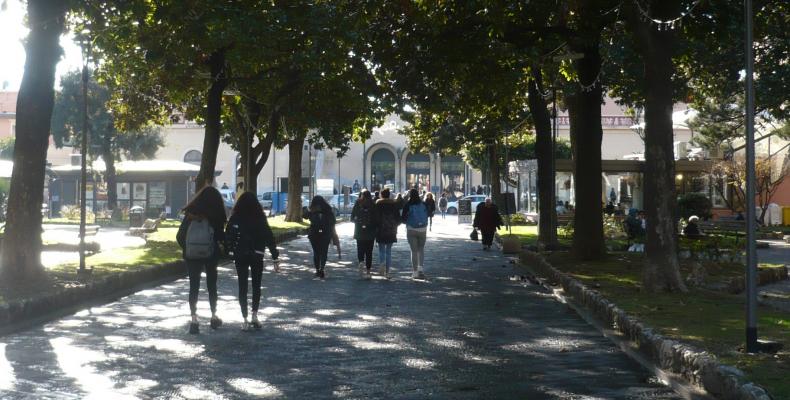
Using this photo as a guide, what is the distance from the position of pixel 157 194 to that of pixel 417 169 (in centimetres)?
4041

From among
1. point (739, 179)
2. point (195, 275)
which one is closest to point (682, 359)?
point (195, 275)

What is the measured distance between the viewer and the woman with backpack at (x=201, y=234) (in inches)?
468

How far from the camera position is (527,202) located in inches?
2007

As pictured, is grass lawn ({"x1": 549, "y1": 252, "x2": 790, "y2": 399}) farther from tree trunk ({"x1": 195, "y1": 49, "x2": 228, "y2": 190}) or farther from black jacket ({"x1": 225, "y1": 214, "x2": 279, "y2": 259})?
tree trunk ({"x1": 195, "y1": 49, "x2": 228, "y2": 190})

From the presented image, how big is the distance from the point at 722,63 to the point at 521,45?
9274 millimetres

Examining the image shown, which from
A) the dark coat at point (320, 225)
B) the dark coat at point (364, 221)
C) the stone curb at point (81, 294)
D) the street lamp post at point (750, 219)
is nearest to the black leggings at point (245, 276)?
the stone curb at point (81, 294)

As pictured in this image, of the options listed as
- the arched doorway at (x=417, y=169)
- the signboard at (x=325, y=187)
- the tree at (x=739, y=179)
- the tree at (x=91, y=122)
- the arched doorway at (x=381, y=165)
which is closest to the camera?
the tree at (x=739, y=179)

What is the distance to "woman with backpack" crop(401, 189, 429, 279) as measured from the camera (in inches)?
798

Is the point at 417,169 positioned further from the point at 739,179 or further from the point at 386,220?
the point at 386,220

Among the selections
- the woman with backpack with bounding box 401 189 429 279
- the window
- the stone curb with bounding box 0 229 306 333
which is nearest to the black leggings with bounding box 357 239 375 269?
the woman with backpack with bounding box 401 189 429 279

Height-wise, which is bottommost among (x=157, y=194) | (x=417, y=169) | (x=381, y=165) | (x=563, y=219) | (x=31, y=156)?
(x=563, y=219)

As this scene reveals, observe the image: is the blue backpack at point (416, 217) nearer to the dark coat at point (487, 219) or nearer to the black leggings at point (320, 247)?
the black leggings at point (320, 247)

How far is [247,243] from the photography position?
12094 mm

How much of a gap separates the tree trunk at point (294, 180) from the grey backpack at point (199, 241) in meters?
36.4
